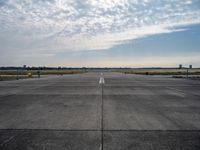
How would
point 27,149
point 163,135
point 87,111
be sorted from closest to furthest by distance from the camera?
point 27,149 < point 163,135 < point 87,111

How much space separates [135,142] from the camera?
13.7 feet

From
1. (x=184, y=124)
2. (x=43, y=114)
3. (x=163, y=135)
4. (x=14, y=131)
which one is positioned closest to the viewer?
(x=163, y=135)

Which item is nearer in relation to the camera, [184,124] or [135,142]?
[135,142]

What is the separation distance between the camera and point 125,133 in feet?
15.6

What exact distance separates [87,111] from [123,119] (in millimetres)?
1733

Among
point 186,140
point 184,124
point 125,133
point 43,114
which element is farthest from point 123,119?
point 43,114

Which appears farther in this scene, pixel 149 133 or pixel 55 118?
pixel 55 118

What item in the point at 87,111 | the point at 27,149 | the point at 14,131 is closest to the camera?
the point at 27,149

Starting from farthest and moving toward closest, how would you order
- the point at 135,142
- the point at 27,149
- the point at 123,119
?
the point at 123,119
the point at 135,142
the point at 27,149

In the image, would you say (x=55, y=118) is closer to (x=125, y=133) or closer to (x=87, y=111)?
(x=87, y=111)

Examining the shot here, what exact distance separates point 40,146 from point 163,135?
291 centimetres

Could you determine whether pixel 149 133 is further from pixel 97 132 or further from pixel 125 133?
pixel 97 132

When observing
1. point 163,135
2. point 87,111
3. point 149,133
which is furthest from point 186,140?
point 87,111

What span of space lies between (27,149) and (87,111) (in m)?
3.62
